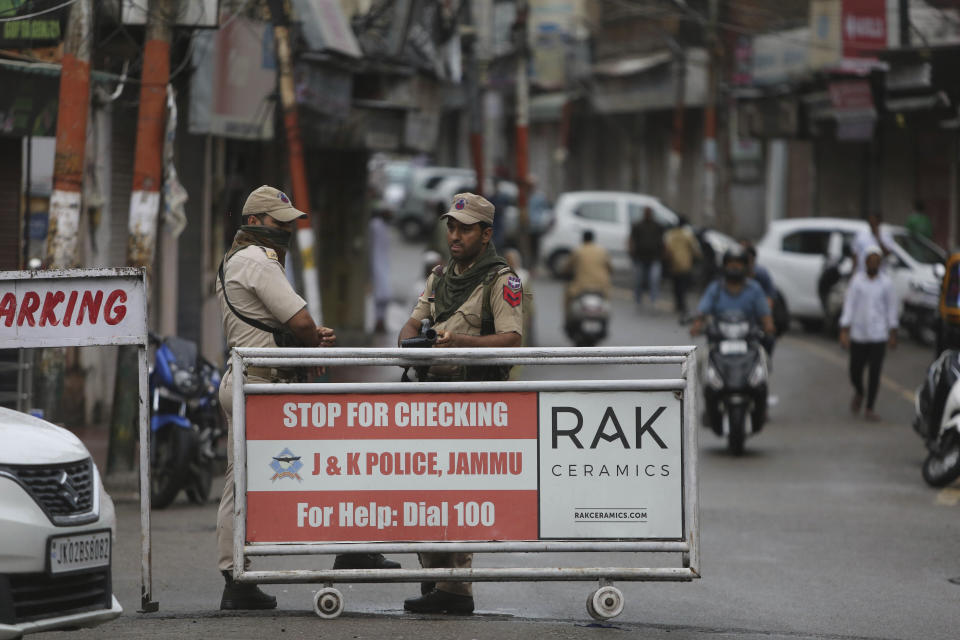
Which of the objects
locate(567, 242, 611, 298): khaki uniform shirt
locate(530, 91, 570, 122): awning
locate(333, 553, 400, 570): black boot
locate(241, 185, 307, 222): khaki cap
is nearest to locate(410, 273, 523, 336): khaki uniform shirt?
locate(241, 185, 307, 222): khaki cap

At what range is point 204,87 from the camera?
54.3ft

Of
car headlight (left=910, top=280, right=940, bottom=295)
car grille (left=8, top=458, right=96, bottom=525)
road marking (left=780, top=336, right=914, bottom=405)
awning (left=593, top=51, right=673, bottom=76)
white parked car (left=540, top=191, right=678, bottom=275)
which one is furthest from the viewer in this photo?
awning (left=593, top=51, right=673, bottom=76)

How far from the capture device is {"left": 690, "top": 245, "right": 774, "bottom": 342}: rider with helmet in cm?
1493

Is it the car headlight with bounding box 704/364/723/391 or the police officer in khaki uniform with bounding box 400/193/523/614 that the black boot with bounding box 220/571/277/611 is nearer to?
the police officer in khaki uniform with bounding box 400/193/523/614

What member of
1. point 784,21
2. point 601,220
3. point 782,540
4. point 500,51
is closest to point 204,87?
point 782,540

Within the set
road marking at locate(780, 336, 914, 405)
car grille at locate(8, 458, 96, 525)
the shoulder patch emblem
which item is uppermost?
the shoulder patch emblem

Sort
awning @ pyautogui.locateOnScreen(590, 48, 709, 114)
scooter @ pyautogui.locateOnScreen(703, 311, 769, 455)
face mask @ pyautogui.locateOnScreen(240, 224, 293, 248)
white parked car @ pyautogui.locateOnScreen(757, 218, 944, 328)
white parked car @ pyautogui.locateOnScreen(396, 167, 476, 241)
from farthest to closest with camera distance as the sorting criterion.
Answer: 1. white parked car @ pyautogui.locateOnScreen(396, 167, 476, 241)
2. awning @ pyautogui.locateOnScreen(590, 48, 709, 114)
3. white parked car @ pyautogui.locateOnScreen(757, 218, 944, 328)
4. scooter @ pyautogui.locateOnScreen(703, 311, 769, 455)
5. face mask @ pyautogui.locateOnScreen(240, 224, 293, 248)

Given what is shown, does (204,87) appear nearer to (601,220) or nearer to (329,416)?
(329,416)

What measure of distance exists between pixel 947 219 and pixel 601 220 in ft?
23.5

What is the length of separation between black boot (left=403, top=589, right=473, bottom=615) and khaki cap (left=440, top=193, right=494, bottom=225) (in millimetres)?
1591

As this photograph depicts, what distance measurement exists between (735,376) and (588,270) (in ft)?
31.2

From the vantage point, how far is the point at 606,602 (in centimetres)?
672

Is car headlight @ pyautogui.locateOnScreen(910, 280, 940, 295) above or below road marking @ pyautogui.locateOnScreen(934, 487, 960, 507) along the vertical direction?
above

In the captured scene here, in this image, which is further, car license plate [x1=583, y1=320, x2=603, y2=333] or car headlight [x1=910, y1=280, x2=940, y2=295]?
car license plate [x1=583, y1=320, x2=603, y2=333]
